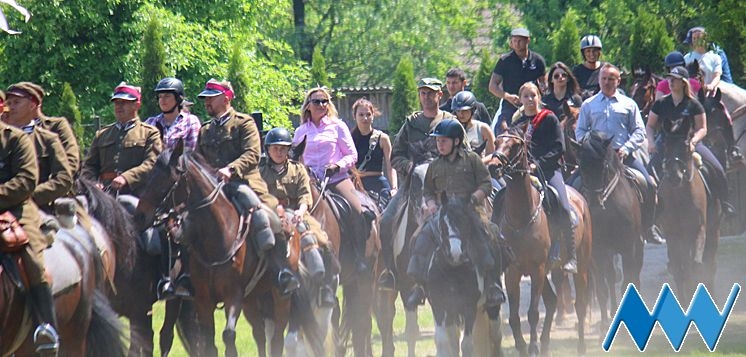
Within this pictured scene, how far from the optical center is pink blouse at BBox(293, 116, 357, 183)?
616 inches

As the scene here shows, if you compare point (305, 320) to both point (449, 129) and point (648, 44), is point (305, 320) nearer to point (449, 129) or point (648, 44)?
point (449, 129)

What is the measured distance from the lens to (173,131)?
14.2 m

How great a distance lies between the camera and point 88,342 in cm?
1160

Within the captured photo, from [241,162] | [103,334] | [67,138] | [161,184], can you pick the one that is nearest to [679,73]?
[241,162]

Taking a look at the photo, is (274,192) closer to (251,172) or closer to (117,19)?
Answer: (251,172)

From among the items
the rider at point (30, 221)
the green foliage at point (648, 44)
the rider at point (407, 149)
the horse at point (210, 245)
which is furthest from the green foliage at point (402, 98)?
the rider at point (30, 221)

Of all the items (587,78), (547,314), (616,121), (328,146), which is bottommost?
(547,314)

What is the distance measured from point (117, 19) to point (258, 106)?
4109 mm

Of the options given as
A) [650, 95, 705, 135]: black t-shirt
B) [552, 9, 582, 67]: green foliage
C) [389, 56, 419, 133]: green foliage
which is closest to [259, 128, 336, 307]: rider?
[650, 95, 705, 135]: black t-shirt

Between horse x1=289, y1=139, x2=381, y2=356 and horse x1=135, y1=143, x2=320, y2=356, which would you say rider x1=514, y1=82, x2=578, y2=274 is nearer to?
horse x1=289, y1=139, x2=381, y2=356

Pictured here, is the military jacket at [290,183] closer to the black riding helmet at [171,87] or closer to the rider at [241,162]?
the rider at [241,162]

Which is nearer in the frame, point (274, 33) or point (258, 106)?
point (258, 106)

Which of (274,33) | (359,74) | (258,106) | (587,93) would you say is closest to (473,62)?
(359,74)

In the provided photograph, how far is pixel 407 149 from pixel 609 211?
2987 millimetres
